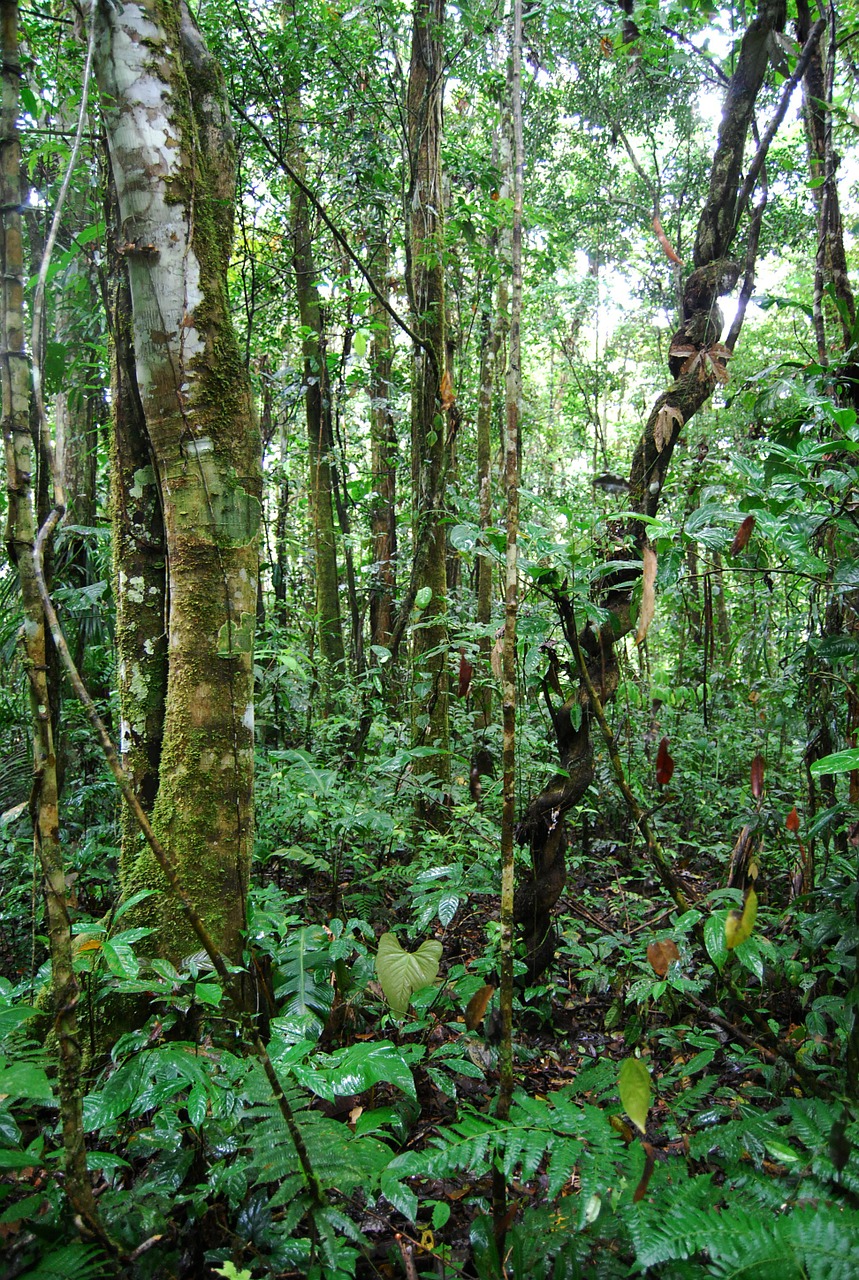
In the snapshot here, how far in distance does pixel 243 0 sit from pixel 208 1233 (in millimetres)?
6404

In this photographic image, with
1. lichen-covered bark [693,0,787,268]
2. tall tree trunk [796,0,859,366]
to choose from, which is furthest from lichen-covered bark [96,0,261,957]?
tall tree trunk [796,0,859,366]

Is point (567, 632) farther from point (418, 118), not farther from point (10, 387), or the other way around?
point (418, 118)

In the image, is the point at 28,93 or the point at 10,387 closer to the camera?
the point at 10,387

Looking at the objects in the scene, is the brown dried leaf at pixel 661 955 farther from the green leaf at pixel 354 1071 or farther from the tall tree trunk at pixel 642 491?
the tall tree trunk at pixel 642 491

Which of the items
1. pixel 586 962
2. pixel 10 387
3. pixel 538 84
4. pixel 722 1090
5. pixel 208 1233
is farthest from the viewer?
pixel 538 84

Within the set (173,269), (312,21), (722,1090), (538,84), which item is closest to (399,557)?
(312,21)

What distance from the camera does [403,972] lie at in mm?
2252

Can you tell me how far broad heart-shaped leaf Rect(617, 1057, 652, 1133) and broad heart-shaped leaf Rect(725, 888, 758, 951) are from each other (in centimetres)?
39

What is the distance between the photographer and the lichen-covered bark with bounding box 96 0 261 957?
2.38m

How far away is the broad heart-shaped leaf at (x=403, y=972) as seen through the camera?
87.7 inches

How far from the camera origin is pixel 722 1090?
89.0 inches

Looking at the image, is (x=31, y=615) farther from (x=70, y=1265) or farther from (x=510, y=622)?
(x=70, y=1265)

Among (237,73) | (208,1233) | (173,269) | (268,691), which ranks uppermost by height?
(237,73)

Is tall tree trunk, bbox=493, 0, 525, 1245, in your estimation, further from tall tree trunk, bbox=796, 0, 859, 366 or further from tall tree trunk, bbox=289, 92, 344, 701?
Answer: tall tree trunk, bbox=289, 92, 344, 701
